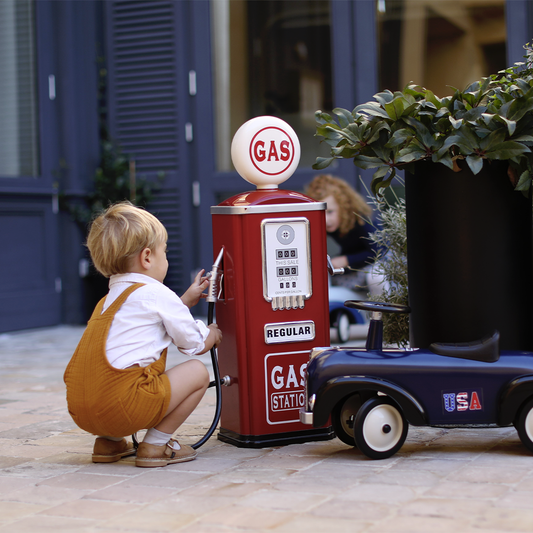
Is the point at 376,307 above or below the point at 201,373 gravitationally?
above

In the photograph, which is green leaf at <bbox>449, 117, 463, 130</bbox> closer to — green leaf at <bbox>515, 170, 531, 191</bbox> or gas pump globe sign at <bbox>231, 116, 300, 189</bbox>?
green leaf at <bbox>515, 170, 531, 191</bbox>

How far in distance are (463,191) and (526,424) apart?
0.89m

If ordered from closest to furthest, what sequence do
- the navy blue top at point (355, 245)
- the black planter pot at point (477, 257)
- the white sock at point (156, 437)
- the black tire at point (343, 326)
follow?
the white sock at point (156, 437) < the black planter pot at point (477, 257) < the black tire at point (343, 326) < the navy blue top at point (355, 245)

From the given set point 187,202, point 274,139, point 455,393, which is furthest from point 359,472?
point 187,202

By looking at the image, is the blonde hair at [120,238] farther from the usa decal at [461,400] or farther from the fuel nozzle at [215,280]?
the usa decal at [461,400]

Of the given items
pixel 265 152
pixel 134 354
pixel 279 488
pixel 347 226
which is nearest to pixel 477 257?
pixel 265 152

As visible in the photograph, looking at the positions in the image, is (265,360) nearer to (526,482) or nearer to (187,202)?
(526,482)

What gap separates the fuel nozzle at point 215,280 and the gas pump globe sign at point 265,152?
325mm

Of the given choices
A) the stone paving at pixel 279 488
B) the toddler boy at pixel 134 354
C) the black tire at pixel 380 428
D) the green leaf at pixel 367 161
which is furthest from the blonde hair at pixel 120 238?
the black tire at pixel 380 428

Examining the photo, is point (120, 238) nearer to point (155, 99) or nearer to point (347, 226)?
point (347, 226)

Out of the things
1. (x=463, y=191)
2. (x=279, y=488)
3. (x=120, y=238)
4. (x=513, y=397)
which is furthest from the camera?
(x=463, y=191)

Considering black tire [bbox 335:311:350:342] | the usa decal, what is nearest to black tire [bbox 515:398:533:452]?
the usa decal

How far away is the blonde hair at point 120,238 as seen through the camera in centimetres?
264

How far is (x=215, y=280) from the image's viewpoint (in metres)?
2.86
